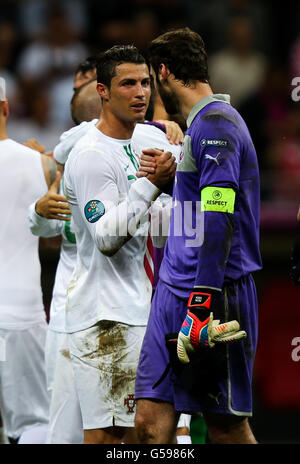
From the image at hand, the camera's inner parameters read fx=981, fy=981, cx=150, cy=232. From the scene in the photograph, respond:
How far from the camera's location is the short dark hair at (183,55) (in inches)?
175

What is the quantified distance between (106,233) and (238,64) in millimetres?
6750

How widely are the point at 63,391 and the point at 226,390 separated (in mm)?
1166

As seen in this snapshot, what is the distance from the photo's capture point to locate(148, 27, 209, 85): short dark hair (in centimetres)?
443

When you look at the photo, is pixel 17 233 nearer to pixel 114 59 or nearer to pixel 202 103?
pixel 114 59

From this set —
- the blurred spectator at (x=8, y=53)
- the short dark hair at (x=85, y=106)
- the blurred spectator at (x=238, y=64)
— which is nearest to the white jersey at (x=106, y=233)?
the short dark hair at (x=85, y=106)

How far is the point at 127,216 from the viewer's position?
4.43 m

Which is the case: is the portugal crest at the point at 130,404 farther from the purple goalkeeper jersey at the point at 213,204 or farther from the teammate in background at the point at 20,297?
the teammate in background at the point at 20,297

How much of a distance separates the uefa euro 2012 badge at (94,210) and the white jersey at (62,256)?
817 mm

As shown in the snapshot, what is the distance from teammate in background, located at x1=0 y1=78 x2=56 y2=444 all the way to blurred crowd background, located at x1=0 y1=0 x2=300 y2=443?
2.49 m
